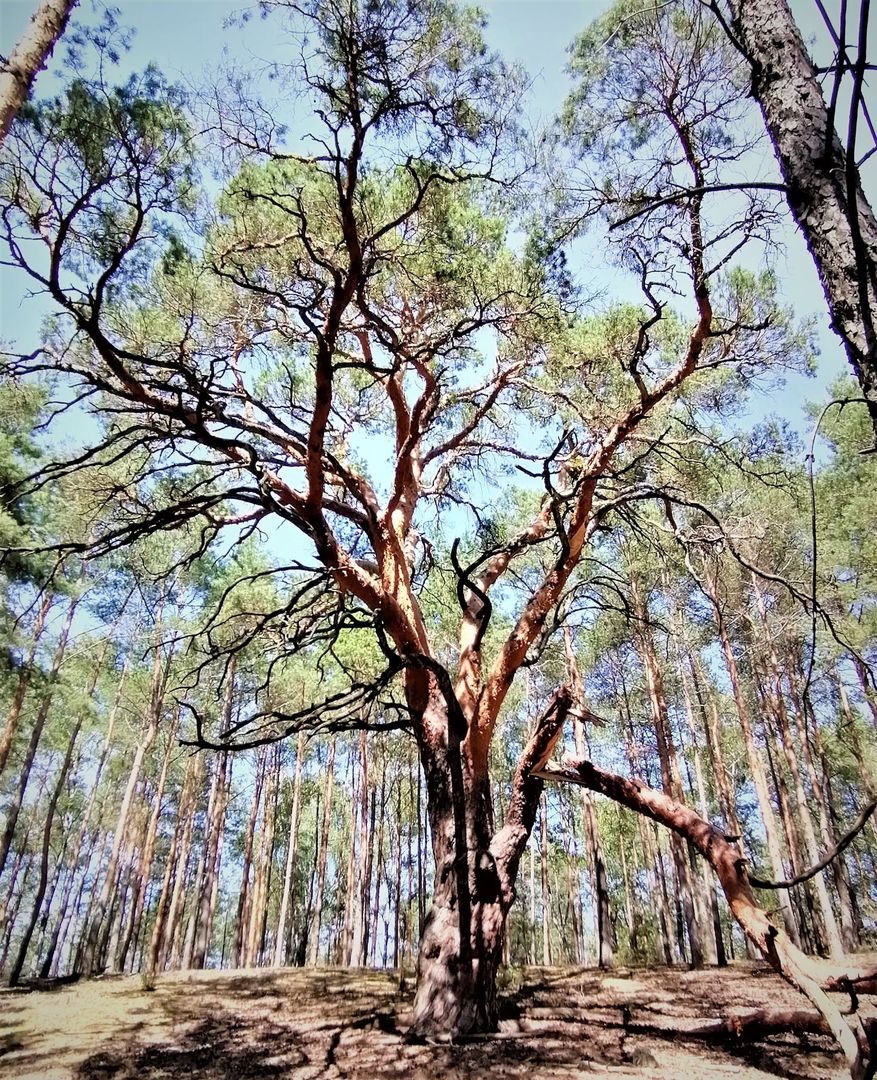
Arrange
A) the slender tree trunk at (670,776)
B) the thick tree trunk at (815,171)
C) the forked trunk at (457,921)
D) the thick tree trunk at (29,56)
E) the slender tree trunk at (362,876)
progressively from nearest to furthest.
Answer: the thick tree trunk at (815,171)
the thick tree trunk at (29,56)
the forked trunk at (457,921)
the slender tree trunk at (670,776)
the slender tree trunk at (362,876)

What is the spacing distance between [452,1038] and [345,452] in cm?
498

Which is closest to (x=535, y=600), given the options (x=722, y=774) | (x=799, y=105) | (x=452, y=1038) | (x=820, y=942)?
(x=452, y=1038)

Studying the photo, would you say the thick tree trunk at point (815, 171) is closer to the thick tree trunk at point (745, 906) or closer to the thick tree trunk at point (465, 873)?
the thick tree trunk at point (745, 906)

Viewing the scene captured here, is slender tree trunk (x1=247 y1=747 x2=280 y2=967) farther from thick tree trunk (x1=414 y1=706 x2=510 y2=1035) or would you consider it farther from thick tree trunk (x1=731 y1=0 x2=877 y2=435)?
thick tree trunk (x1=731 y1=0 x2=877 y2=435)

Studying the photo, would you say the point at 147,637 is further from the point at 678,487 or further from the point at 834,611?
the point at 834,611

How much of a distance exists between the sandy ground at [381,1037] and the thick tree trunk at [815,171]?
3519mm


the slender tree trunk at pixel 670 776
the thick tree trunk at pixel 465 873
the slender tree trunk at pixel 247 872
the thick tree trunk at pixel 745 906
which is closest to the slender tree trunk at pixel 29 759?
the slender tree trunk at pixel 247 872

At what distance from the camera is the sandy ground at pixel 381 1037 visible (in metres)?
3.10

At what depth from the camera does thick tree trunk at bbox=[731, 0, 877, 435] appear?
4.52 feet

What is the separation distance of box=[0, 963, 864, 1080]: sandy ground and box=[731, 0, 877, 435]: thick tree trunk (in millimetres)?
3519

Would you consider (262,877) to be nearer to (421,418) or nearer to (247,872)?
(247,872)

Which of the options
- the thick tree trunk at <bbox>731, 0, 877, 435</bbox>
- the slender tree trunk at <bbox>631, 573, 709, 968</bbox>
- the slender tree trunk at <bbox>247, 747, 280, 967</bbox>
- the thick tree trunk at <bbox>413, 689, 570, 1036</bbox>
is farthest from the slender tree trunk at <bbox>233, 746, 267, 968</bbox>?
the thick tree trunk at <bbox>731, 0, 877, 435</bbox>

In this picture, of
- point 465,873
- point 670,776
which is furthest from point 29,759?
point 670,776

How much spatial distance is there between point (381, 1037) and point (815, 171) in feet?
16.9
